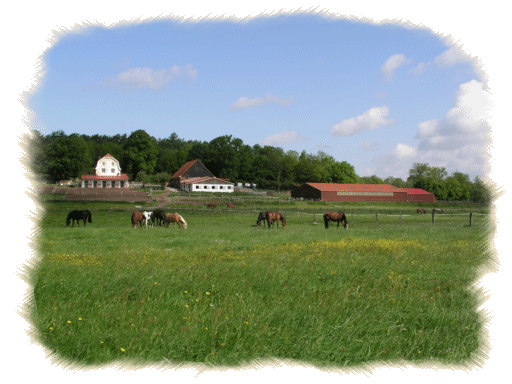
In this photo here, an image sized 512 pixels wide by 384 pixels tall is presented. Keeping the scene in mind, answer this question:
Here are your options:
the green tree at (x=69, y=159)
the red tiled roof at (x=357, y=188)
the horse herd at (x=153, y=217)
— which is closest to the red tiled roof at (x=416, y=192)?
the red tiled roof at (x=357, y=188)

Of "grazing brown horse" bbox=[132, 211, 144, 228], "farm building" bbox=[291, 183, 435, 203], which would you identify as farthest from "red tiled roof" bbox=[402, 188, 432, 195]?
"grazing brown horse" bbox=[132, 211, 144, 228]

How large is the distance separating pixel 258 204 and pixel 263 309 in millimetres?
59314

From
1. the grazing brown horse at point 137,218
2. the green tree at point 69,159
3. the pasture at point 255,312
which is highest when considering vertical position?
the green tree at point 69,159

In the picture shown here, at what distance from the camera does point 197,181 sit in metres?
85.0

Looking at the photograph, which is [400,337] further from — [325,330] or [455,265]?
[455,265]

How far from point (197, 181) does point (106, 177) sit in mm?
20624

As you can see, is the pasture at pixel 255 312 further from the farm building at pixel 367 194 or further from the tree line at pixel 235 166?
the tree line at pixel 235 166

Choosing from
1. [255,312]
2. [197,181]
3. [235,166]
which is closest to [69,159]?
[197,181]

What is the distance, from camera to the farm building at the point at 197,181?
8438cm

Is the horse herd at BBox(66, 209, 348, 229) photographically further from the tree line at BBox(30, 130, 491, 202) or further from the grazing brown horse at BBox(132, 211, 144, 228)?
the tree line at BBox(30, 130, 491, 202)

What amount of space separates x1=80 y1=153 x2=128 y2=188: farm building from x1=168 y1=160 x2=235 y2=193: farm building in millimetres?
14473

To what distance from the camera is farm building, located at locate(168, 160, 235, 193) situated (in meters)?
84.4

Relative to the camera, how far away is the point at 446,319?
4.68 metres

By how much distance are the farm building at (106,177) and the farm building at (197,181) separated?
1447 cm
